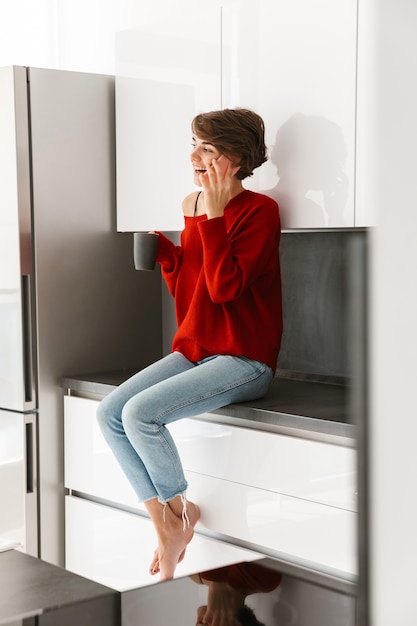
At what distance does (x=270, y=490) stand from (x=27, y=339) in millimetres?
1029

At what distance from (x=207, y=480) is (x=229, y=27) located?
125 centimetres

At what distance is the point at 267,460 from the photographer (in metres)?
2.12

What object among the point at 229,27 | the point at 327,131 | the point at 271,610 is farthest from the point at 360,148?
the point at 271,610

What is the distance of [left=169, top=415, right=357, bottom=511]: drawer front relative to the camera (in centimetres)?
195

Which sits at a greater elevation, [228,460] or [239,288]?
[239,288]

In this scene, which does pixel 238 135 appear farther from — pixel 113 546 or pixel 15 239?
pixel 113 546

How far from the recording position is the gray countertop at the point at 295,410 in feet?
6.48

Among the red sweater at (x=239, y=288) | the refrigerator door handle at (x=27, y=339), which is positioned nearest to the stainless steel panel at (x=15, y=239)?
the refrigerator door handle at (x=27, y=339)

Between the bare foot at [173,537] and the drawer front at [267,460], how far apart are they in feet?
0.43

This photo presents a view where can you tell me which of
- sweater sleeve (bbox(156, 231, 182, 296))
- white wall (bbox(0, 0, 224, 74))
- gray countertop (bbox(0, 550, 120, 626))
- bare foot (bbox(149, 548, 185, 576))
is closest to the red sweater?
sweater sleeve (bbox(156, 231, 182, 296))

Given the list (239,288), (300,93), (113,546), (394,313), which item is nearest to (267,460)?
(239,288)

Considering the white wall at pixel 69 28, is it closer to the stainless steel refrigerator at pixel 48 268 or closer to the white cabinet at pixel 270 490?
the stainless steel refrigerator at pixel 48 268

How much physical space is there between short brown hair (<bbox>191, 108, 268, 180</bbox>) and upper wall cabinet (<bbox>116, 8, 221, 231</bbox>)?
0.54 ft

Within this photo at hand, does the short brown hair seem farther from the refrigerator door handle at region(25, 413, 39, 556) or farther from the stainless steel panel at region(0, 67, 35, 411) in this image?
the refrigerator door handle at region(25, 413, 39, 556)
